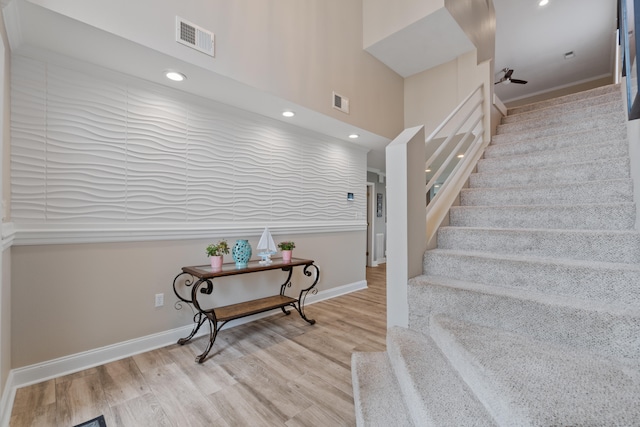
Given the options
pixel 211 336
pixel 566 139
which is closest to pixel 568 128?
pixel 566 139

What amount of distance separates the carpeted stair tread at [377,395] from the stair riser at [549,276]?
0.71 metres

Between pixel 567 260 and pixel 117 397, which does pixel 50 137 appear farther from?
pixel 567 260

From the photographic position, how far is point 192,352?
8.16ft

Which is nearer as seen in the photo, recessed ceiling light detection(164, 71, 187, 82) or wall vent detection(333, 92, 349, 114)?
recessed ceiling light detection(164, 71, 187, 82)

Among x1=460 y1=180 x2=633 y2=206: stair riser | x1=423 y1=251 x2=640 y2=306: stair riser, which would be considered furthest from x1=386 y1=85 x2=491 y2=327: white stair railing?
x1=460 y1=180 x2=633 y2=206: stair riser

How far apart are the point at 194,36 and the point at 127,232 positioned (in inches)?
68.8

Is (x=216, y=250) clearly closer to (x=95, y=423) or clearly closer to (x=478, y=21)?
(x=95, y=423)

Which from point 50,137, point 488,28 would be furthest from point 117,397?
point 488,28

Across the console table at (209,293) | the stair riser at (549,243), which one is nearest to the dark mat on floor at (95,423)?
the console table at (209,293)

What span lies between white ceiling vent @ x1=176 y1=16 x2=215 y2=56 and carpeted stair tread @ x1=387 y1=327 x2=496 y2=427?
260 cm

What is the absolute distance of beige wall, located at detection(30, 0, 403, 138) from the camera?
197 cm

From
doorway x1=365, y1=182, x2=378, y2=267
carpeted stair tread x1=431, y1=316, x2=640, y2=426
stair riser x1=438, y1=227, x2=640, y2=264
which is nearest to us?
carpeted stair tread x1=431, y1=316, x2=640, y2=426

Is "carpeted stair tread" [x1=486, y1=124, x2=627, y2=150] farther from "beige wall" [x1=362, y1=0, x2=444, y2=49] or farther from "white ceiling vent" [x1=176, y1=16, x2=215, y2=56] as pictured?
"white ceiling vent" [x1=176, y1=16, x2=215, y2=56]

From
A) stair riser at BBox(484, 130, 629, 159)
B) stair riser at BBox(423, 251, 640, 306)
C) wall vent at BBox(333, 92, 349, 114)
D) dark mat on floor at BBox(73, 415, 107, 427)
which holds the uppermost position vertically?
wall vent at BBox(333, 92, 349, 114)
